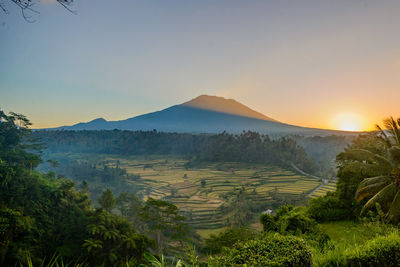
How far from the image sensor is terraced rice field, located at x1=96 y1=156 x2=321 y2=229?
35.0 m

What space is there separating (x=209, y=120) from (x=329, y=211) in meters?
157

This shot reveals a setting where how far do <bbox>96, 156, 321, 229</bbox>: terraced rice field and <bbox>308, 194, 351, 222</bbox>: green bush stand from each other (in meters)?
23.3

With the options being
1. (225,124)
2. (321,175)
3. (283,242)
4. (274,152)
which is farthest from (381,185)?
(225,124)

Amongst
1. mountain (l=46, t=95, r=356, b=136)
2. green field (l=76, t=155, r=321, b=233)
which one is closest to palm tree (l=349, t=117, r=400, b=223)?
green field (l=76, t=155, r=321, b=233)

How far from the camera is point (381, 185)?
6.43 metres

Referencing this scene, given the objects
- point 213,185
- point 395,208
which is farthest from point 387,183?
point 213,185

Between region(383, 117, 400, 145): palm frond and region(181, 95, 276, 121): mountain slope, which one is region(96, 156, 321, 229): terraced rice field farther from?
region(181, 95, 276, 121): mountain slope

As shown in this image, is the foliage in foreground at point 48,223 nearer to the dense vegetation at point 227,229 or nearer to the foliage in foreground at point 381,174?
the dense vegetation at point 227,229

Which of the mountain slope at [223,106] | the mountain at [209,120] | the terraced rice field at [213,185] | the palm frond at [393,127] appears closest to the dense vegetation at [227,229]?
the palm frond at [393,127]

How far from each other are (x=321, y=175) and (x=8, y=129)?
57060 millimetres

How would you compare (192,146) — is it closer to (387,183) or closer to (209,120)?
(209,120)

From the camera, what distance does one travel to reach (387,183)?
648cm

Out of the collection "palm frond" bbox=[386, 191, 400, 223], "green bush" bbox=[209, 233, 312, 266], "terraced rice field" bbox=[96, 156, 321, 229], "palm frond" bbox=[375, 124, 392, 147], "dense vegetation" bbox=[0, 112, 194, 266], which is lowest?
"terraced rice field" bbox=[96, 156, 321, 229]

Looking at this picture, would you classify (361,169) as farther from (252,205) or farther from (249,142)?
(249,142)
